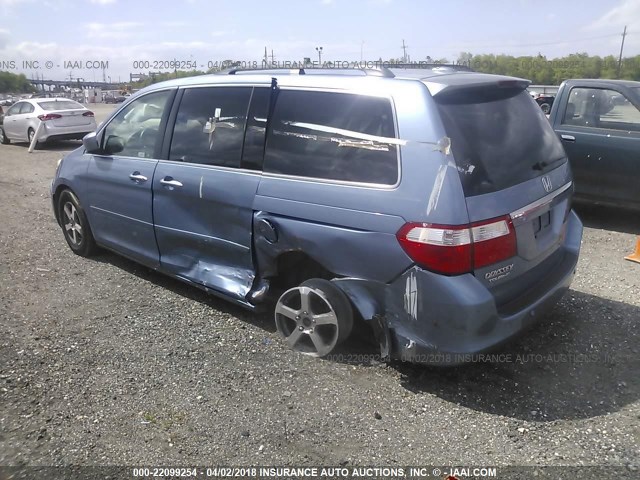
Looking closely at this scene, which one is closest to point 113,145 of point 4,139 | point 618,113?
point 618,113

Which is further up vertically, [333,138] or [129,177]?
[333,138]

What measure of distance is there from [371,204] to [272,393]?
129cm

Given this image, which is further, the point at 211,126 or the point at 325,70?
the point at 211,126

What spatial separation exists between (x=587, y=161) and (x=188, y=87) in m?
5.04

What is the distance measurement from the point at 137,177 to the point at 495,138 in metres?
2.96

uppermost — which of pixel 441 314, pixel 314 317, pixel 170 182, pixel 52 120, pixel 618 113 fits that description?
pixel 618 113

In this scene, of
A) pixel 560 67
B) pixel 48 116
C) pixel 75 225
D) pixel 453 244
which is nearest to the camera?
pixel 453 244

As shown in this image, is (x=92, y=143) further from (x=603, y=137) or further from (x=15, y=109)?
(x=15, y=109)

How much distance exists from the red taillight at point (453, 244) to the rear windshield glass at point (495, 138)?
213 mm

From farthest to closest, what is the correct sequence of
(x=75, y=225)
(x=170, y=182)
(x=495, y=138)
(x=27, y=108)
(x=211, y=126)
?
1. (x=27, y=108)
2. (x=75, y=225)
3. (x=170, y=182)
4. (x=211, y=126)
5. (x=495, y=138)

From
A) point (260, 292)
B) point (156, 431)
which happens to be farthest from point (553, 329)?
point (156, 431)

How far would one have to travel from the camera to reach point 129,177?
4.73 meters

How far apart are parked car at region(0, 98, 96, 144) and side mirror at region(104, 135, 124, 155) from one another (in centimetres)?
A: 1267

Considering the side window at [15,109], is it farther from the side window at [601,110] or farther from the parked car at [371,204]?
the side window at [601,110]
